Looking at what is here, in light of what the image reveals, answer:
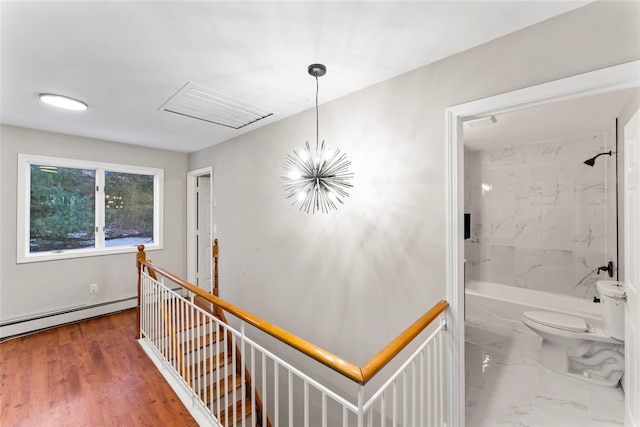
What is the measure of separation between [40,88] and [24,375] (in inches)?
96.7

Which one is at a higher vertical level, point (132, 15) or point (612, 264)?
point (132, 15)

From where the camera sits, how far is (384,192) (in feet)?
6.45

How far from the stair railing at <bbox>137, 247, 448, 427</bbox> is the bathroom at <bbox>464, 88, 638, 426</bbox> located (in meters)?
0.70

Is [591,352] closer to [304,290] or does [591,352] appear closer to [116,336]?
[304,290]

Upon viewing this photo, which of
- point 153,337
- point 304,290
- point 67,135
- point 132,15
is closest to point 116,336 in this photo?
point 153,337

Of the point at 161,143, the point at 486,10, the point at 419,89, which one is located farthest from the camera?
the point at 161,143

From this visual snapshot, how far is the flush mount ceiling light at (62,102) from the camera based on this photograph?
2197 millimetres

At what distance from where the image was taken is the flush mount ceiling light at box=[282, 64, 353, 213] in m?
1.89

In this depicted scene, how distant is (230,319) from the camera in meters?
3.52

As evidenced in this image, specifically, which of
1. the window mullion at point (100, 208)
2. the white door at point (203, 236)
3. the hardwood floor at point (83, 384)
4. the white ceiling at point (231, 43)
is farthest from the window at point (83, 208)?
the white ceiling at point (231, 43)

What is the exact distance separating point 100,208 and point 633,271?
5300 mm

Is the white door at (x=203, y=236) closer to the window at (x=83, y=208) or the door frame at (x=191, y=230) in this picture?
the door frame at (x=191, y=230)

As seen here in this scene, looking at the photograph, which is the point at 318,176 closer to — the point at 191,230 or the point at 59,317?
the point at 191,230

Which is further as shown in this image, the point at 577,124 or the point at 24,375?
the point at 577,124
